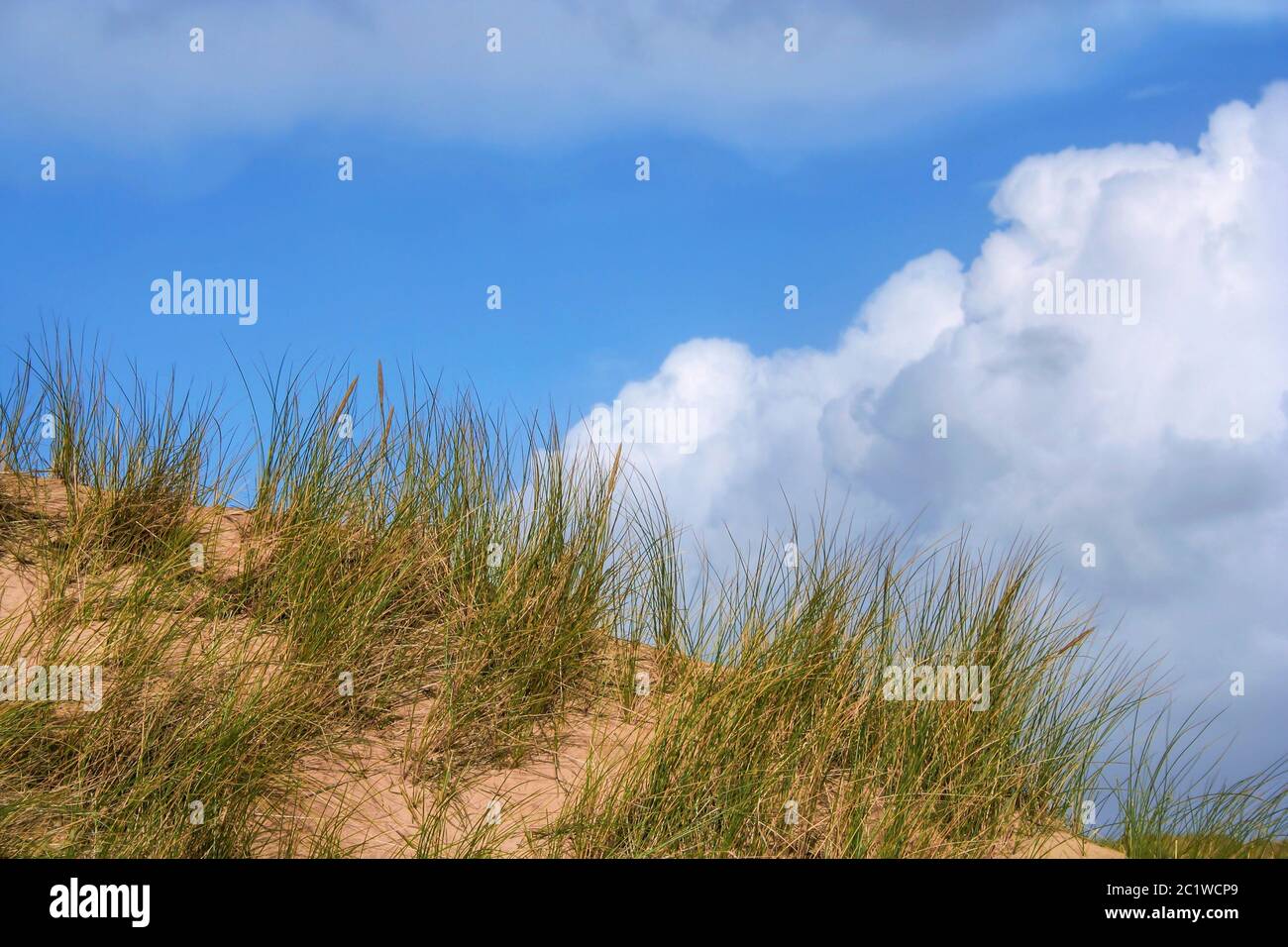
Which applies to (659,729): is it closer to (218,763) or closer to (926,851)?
(926,851)

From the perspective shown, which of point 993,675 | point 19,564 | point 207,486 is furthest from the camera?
point 207,486

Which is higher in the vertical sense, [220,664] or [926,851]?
[220,664]

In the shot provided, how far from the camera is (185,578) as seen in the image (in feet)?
21.3

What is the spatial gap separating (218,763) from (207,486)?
107 inches

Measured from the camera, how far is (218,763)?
4.88m

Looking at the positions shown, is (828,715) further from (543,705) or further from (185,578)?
(185,578)
